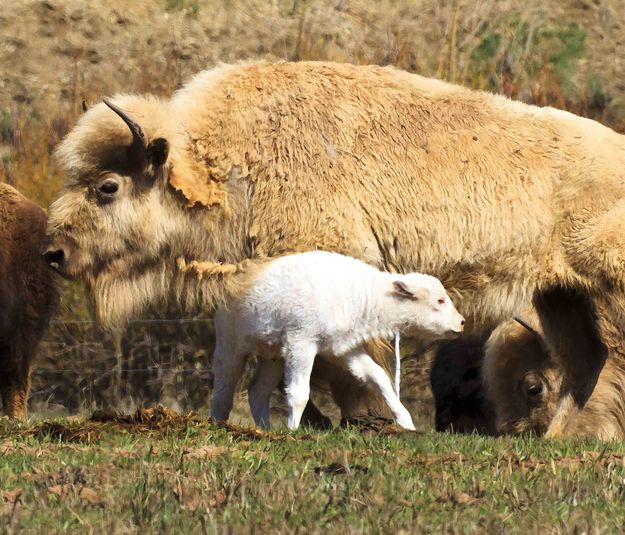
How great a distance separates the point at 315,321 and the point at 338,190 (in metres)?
0.95

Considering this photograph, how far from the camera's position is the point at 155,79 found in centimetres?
1600

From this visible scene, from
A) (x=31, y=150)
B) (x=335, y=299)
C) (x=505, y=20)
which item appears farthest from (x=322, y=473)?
(x=505, y=20)

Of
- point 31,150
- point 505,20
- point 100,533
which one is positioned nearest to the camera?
point 100,533

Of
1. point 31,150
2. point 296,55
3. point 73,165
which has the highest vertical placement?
point 73,165

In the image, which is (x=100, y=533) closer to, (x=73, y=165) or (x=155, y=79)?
(x=73, y=165)

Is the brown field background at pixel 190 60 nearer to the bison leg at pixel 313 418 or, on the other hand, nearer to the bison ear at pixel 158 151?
the bison leg at pixel 313 418

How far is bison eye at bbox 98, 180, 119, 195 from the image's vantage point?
8688 millimetres

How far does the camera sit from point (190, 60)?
16484mm

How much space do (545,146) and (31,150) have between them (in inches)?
283

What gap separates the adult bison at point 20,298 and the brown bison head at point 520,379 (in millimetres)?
3440

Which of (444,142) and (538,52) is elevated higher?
(444,142)

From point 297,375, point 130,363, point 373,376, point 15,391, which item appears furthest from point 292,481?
point 130,363

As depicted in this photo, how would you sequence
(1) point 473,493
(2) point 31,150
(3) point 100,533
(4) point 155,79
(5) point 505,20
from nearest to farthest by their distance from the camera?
1. (3) point 100,533
2. (1) point 473,493
3. (2) point 31,150
4. (4) point 155,79
5. (5) point 505,20

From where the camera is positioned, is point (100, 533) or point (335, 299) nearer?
point (100, 533)
